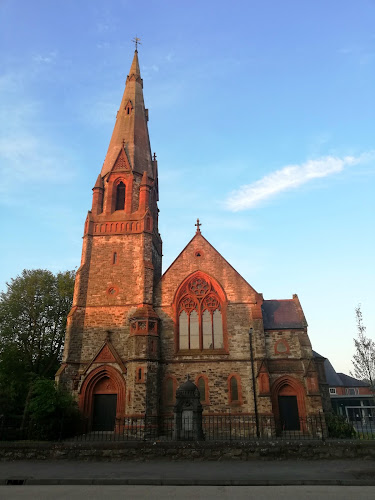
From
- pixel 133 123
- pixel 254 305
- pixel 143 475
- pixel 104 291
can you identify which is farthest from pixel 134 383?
pixel 133 123

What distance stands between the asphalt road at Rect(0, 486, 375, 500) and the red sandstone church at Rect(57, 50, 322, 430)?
1244cm

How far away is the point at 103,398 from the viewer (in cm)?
2244

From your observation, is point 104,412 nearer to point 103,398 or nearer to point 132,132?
point 103,398

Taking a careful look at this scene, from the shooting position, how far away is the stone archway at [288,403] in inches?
870

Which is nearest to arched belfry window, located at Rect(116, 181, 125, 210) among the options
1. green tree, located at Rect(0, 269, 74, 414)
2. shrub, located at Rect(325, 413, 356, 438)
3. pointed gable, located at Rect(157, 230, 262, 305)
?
pointed gable, located at Rect(157, 230, 262, 305)

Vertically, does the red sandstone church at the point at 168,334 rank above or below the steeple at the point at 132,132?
below

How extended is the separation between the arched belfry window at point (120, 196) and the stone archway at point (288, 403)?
17316 millimetres

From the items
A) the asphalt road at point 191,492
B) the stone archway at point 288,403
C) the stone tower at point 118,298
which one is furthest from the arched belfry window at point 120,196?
the asphalt road at point 191,492

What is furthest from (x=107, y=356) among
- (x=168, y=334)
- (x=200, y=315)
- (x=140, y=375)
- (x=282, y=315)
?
(x=282, y=315)

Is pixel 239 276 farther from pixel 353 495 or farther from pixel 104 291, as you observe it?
pixel 353 495

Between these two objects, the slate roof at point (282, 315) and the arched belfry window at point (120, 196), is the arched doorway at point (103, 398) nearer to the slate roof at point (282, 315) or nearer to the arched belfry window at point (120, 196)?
the slate roof at point (282, 315)

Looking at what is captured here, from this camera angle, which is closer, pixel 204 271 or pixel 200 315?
pixel 200 315

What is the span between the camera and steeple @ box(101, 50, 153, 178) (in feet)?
100

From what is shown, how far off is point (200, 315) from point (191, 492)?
1642cm
